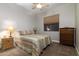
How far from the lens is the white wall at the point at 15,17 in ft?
5.17

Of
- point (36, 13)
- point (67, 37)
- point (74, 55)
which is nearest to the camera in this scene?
point (74, 55)

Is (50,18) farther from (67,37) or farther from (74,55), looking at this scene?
(74,55)

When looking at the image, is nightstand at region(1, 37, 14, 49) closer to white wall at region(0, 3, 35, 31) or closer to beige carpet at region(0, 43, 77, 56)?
beige carpet at region(0, 43, 77, 56)

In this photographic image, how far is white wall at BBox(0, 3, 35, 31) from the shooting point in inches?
62.0

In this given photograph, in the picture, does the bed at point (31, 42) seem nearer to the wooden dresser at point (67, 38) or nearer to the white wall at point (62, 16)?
the white wall at point (62, 16)

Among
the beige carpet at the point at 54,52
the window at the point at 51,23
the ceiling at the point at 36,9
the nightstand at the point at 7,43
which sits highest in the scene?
the ceiling at the point at 36,9

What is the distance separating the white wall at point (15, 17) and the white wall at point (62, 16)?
185mm

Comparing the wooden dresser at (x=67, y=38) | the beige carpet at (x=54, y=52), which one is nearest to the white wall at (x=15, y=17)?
the beige carpet at (x=54, y=52)

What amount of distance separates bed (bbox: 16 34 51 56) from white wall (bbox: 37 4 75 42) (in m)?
0.15

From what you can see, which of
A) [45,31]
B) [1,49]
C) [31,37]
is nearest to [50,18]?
[45,31]

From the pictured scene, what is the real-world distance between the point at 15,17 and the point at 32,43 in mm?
683

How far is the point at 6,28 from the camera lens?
159cm

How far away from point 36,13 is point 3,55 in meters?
0.99

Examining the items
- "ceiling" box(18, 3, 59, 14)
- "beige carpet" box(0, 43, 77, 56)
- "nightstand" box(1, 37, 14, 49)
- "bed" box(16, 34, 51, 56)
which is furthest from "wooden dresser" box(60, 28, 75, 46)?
"nightstand" box(1, 37, 14, 49)
